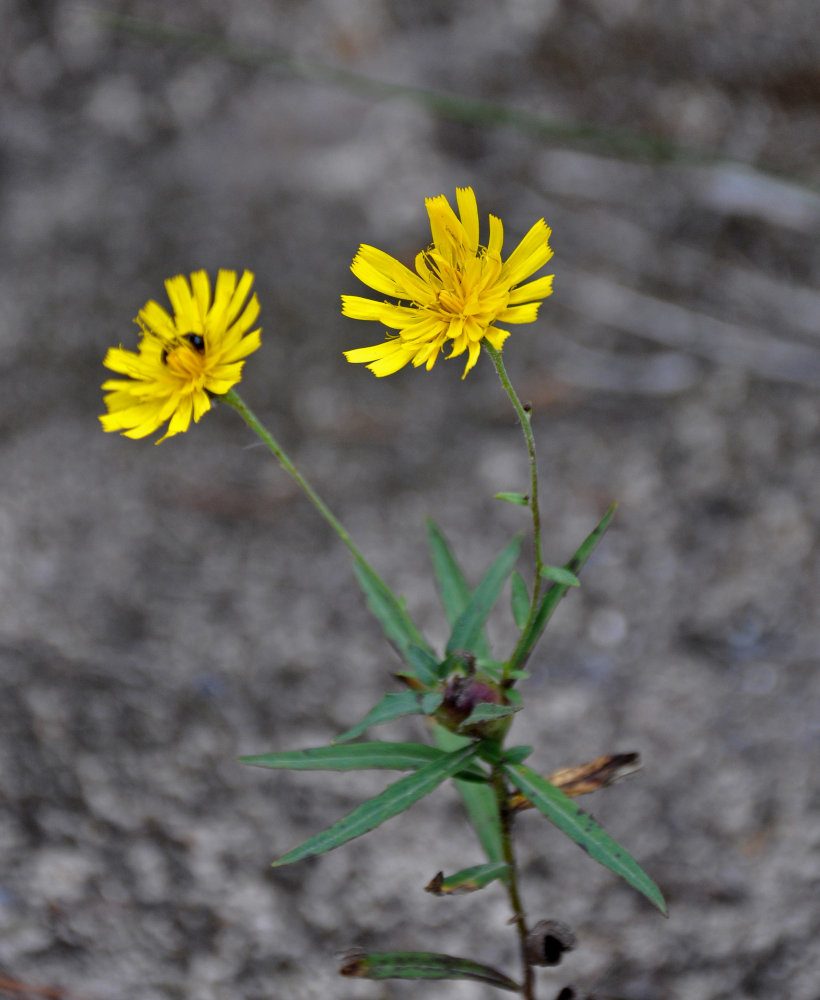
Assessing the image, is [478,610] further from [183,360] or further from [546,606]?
[183,360]

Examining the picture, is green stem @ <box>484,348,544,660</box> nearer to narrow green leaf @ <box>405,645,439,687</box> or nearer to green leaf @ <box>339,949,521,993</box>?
narrow green leaf @ <box>405,645,439,687</box>

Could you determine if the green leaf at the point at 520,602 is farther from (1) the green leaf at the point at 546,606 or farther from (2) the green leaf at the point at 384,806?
(2) the green leaf at the point at 384,806

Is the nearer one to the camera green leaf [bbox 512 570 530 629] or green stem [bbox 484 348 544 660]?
green stem [bbox 484 348 544 660]

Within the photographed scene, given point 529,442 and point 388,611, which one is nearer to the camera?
point 529,442

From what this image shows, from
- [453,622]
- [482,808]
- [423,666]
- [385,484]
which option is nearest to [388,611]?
[453,622]

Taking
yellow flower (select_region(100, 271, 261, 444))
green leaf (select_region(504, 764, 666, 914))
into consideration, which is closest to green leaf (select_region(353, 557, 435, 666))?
green leaf (select_region(504, 764, 666, 914))

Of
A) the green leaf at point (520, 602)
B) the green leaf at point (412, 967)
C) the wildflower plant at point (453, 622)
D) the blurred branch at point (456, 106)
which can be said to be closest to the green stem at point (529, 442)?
the wildflower plant at point (453, 622)
